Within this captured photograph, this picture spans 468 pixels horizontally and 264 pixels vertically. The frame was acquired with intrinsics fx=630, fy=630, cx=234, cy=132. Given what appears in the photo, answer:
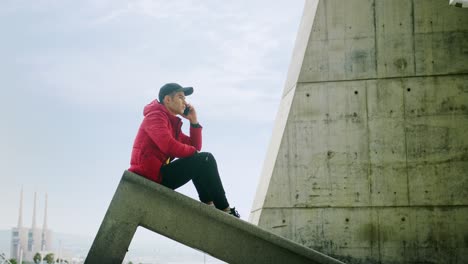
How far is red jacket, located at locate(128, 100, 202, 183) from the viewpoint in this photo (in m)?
6.01

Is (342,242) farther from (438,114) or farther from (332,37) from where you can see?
(332,37)

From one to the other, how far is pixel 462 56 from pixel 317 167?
2.82 metres

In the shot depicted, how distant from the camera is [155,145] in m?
6.14

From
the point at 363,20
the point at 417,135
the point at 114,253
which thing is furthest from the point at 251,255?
the point at 363,20

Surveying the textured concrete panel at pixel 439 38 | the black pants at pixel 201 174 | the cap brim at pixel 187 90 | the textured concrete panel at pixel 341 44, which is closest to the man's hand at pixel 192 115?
the cap brim at pixel 187 90

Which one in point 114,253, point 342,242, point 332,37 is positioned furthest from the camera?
point 332,37

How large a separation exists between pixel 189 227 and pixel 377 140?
454 centimetres

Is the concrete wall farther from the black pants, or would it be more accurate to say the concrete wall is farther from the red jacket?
the red jacket

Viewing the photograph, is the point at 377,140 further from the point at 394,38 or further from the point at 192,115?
the point at 192,115

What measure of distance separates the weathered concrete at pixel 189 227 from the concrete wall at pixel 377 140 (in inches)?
140

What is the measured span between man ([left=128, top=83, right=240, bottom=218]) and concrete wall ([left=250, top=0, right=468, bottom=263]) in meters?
3.50

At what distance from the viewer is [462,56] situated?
9.71 m

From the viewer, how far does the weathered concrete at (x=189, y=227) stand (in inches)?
Result: 232

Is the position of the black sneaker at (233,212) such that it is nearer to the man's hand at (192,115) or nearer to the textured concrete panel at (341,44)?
the man's hand at (192,115)
